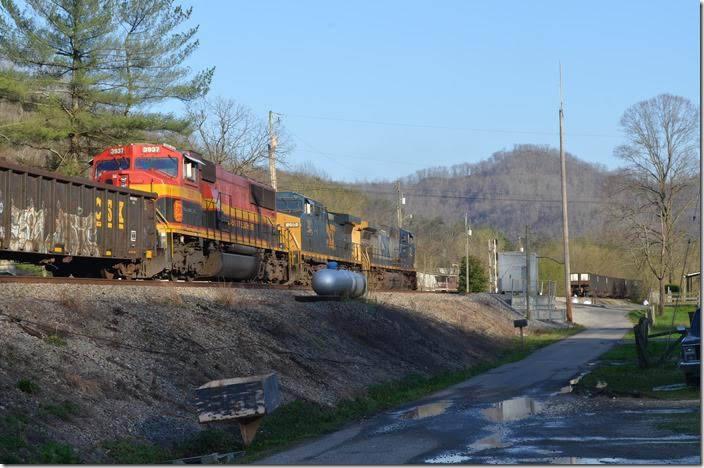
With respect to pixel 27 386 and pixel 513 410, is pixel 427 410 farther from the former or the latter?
pixel 27 386

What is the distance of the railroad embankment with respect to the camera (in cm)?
1232

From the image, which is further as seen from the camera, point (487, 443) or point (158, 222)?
point (158, 222)

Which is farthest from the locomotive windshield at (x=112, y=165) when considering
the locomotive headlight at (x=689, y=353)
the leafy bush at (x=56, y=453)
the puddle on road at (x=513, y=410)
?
the locomotive headlight at (x=689, y=353)

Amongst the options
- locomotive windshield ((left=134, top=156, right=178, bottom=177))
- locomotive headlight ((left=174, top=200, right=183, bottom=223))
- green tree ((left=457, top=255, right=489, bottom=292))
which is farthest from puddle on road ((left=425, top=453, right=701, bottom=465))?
green tree ((left=457, top=255, right=489, bottom=292))

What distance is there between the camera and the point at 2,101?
37.8 metres

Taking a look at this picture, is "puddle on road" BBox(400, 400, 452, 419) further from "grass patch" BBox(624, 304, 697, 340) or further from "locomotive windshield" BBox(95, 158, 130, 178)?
"grass patch" BBox(624, 304, 697, 340)

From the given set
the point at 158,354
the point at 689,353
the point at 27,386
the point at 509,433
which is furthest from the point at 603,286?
the point at 27,386

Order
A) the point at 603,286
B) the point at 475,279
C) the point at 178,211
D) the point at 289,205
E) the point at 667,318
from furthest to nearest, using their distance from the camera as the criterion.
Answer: the point at 603,286
the point at 475,279
the point at 667,318
the point at 289,205
the point at 178,211

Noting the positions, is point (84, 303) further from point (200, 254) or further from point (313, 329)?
point (200, 254)

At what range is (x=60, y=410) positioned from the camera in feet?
39.8

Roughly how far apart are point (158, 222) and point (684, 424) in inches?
636

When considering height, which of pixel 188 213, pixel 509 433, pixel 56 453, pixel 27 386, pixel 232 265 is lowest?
pixel 509 433

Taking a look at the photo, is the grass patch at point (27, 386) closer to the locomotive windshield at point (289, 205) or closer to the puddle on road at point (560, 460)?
Result: the puddle on road at point (560, 460)

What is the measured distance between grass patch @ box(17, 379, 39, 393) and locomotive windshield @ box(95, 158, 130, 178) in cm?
1493
